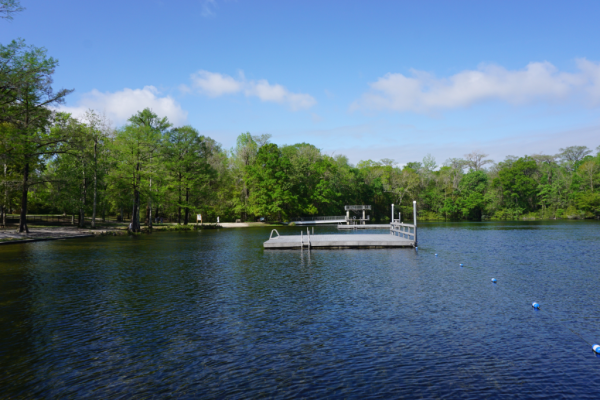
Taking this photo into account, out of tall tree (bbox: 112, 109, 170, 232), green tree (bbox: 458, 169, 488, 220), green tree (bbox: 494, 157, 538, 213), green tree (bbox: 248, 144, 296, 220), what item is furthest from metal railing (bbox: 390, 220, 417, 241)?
green tree (bbox: 494, 157, 538, 213)

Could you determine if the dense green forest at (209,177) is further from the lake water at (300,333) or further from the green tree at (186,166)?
the lake water at (300,333)

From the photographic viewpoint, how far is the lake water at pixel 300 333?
22.9ft

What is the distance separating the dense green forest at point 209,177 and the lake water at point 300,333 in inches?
850

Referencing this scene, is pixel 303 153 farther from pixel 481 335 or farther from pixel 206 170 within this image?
pixel 481 335

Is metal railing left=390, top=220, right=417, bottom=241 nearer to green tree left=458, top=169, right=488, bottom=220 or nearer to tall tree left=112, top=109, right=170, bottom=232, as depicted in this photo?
tall tree left=112, top=109, right=170, bottom=232

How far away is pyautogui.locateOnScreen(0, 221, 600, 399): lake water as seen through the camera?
6.98m

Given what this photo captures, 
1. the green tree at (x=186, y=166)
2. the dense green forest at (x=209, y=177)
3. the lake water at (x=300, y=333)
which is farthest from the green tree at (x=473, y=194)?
the lake water at (x=300, y=333)

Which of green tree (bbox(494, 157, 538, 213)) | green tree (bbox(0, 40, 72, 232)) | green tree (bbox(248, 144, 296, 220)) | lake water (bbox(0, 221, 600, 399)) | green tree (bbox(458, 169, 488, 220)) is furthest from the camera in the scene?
green tree (bbox(458, 169, 488, 220))

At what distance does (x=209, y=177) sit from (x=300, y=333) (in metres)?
61.0

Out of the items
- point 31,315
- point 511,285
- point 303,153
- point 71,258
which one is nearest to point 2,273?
point 71,258

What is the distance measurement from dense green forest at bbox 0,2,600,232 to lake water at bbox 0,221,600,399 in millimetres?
21587

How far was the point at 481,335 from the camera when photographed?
958cm

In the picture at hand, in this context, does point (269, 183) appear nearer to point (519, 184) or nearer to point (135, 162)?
point (135, 162)

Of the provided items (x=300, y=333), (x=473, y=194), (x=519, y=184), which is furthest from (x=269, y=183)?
(x=300, y=333)
